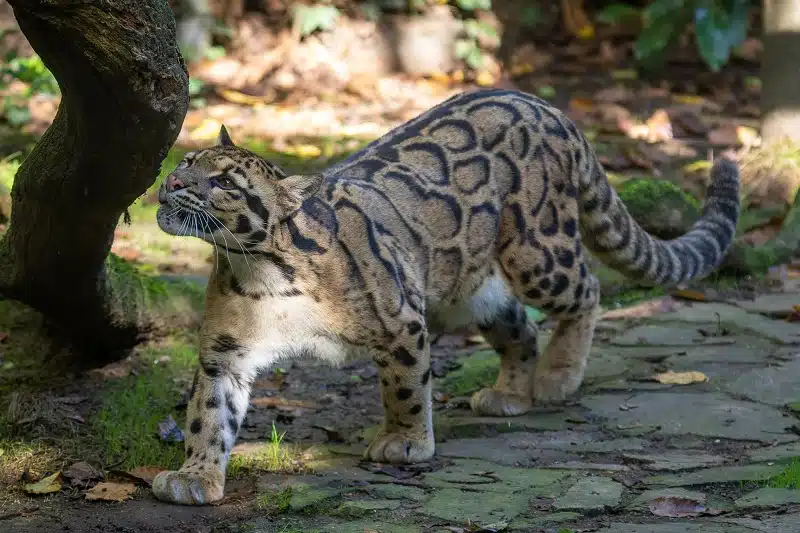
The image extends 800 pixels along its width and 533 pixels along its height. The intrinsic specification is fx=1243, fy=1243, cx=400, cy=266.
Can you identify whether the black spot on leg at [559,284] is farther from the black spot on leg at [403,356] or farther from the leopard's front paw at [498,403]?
the black spot on leg at [403,356]

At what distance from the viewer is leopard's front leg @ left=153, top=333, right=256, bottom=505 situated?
508 centimetres

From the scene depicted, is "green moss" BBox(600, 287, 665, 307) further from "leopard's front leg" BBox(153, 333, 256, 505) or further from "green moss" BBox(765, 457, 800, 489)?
"leopard's front leg" BBox(153, 333, 256, 505)

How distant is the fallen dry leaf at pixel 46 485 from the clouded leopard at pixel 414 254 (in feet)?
1.51

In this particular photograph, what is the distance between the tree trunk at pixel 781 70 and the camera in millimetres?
9578

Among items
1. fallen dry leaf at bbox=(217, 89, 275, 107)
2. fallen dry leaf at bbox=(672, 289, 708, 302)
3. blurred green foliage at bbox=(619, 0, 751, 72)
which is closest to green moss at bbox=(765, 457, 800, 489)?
fallen dry leaf at bbox=(672, 289, 708, 302)

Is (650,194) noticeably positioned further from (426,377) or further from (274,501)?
(274,501)

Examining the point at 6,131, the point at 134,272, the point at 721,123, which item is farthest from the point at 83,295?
the point at 721,123

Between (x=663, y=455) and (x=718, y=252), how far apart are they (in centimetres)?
191

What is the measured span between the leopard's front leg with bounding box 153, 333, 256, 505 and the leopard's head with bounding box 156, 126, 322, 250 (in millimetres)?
533

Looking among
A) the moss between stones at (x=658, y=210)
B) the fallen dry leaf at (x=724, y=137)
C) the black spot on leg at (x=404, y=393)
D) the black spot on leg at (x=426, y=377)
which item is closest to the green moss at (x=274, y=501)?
the black spot on leg at (x=404, y=393)

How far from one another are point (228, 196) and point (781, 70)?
6.16m

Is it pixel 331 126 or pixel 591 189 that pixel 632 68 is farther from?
pixel 591 189

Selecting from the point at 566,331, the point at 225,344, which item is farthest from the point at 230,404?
the point at 566,331

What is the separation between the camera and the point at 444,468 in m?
5.41
